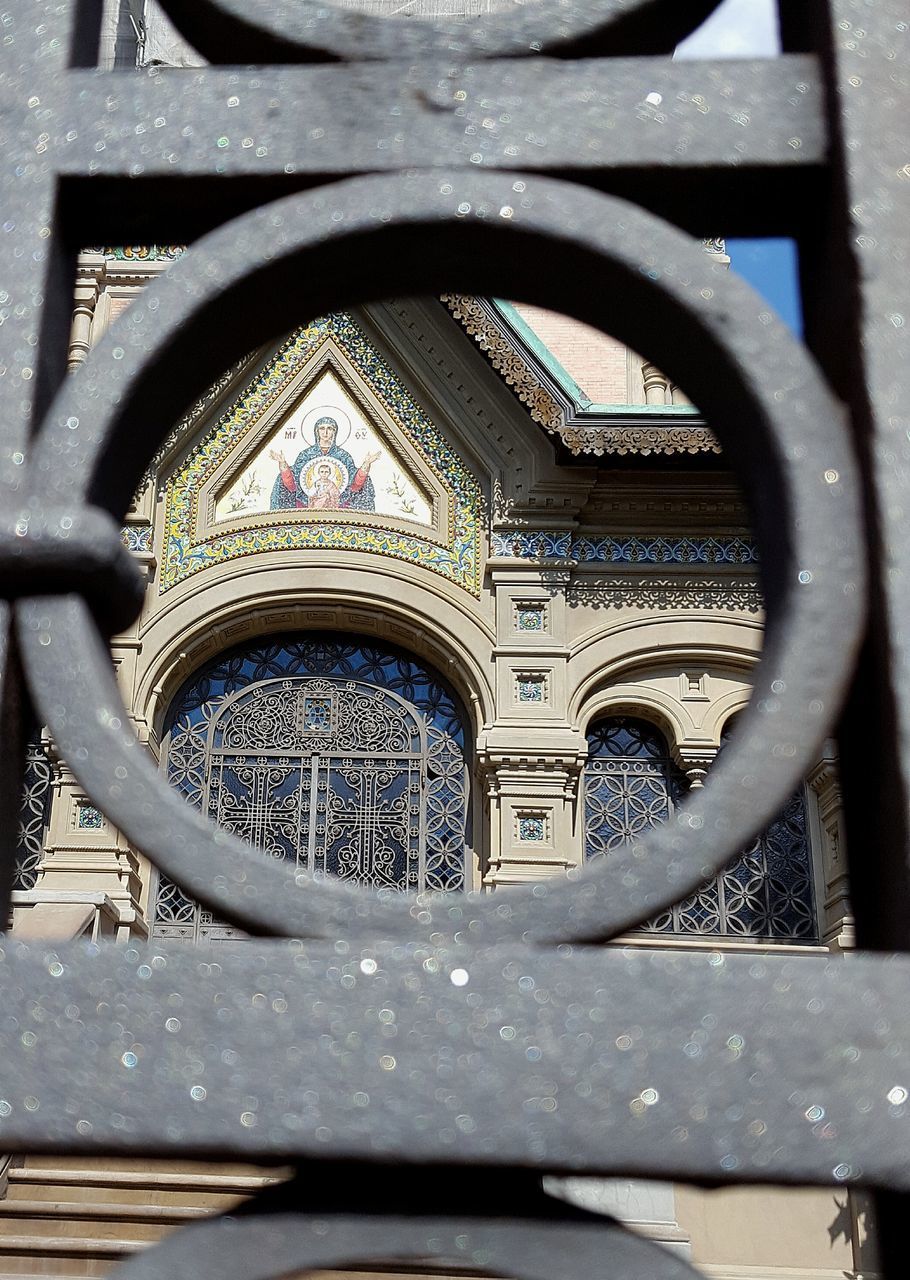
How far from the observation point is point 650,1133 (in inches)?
37.0

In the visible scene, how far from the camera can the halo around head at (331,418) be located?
1109 centimetres

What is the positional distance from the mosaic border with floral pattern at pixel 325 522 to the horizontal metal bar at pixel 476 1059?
31.2ft

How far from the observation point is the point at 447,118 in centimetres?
126

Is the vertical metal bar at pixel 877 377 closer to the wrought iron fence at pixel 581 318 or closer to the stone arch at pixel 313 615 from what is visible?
the wrought iron fence at pixel 581 318

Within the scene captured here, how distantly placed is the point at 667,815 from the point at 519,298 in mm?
9023

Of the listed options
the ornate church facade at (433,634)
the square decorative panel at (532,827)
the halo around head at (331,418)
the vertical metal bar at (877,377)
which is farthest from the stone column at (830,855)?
the vertical metal bar at (877,377)

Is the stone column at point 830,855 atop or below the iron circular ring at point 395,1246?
atop

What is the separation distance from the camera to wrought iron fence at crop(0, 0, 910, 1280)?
95cm

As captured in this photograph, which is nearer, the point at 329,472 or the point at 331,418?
the point at 329,472

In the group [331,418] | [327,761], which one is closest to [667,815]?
[327,761]

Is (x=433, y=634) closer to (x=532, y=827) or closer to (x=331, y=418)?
(x=532, y=827)

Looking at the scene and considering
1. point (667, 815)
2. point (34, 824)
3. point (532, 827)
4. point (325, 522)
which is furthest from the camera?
point (325, 522)

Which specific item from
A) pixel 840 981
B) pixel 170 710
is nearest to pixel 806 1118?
pixel 840 981

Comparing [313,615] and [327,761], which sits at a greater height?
[313,615]
